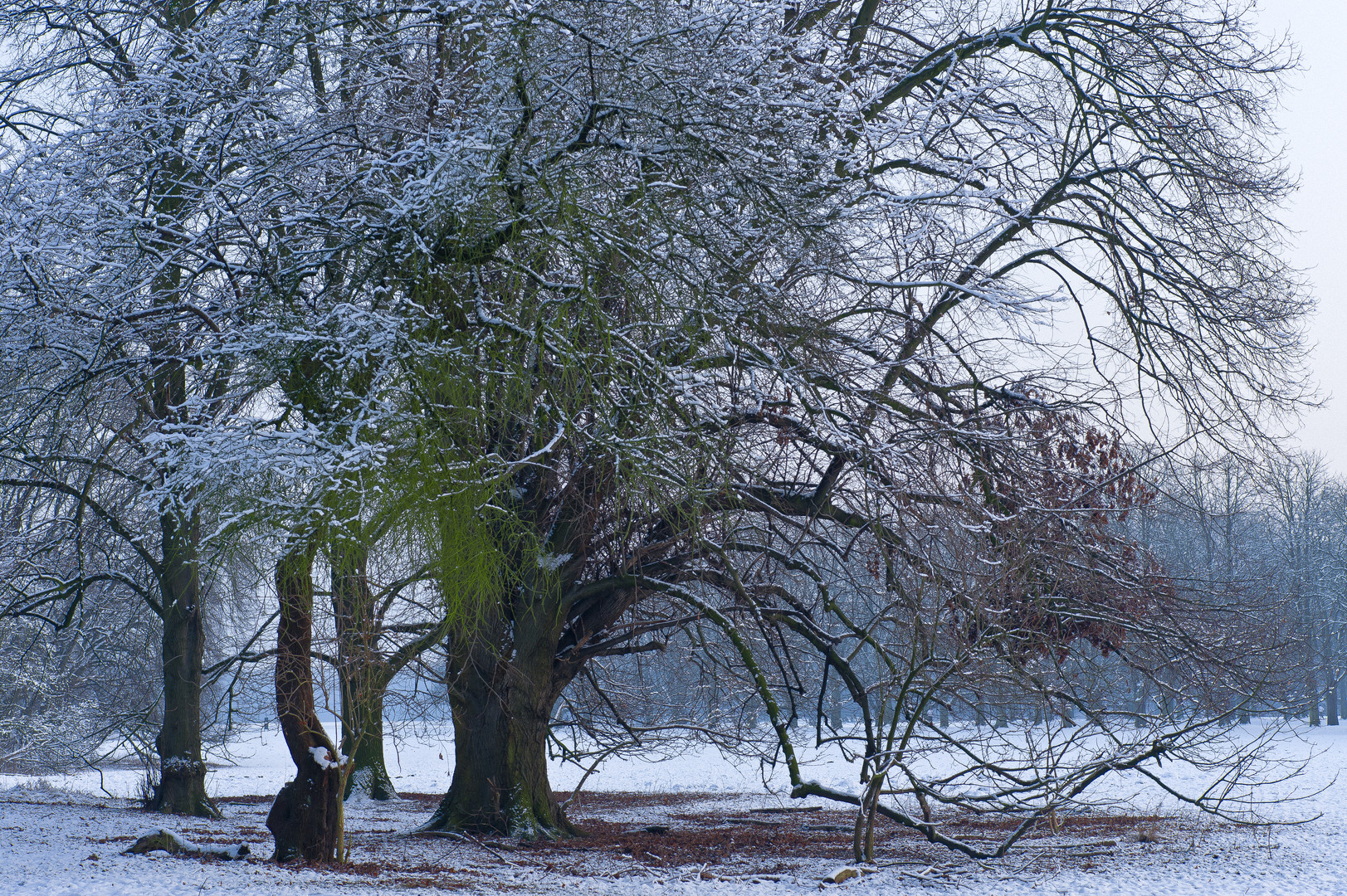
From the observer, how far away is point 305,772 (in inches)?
276

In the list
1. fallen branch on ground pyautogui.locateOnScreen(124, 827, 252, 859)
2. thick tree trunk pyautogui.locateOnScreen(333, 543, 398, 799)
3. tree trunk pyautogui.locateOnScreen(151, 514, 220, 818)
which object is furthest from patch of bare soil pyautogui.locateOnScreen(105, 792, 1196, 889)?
thick tree trunk pyautogui.locateOnScreen(333, 543, 398, 799)

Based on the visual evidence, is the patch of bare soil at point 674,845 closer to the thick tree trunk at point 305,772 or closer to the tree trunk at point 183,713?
the thick tree trunk at point 305,772

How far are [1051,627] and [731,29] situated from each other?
5672 mm

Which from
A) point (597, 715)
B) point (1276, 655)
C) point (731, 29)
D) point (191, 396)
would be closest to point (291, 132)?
point (191, 396)

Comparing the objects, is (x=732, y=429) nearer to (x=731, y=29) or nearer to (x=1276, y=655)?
(x=731, y=29)

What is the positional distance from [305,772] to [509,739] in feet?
9.24

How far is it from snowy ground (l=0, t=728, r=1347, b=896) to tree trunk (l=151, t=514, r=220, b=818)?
42 centimetres

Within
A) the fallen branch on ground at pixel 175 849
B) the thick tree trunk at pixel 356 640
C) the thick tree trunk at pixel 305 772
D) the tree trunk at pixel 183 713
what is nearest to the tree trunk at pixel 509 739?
the thick tree trunk at pixel 356 640

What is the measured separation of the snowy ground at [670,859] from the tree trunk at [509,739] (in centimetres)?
40

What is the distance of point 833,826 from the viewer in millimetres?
10938

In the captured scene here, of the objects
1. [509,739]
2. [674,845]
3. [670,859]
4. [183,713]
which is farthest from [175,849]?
[183,713]

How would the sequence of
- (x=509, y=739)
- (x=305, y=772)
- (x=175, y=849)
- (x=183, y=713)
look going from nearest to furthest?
(x=305, y=772), (x=175, y=849), (x=509, y=739), (x=183, y=713)

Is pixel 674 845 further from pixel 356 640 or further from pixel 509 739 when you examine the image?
pixel 356 640

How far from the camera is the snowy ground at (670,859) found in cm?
645
